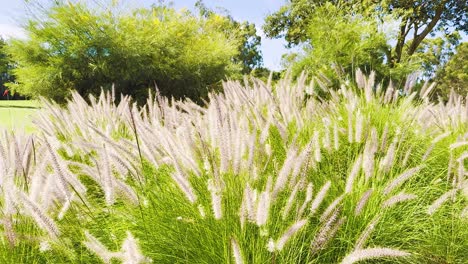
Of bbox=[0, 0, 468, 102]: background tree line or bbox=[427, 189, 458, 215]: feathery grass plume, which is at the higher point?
bbox=[0, 0, 468, 102]: background tree line

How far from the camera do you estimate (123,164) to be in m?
1.60

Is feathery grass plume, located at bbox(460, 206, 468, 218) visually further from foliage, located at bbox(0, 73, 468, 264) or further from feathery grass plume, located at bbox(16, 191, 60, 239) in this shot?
feathery grass plume, located at bbox(16, 191, 60, 239)

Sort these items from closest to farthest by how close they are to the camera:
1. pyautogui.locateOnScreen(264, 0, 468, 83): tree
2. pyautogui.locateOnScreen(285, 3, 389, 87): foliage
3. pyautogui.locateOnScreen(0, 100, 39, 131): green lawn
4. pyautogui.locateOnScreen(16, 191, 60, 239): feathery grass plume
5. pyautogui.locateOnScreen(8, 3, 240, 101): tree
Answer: pyautogui.locateOnScreen(16, 191, 60, 239): feathery grass plume
pyautogui.locateOnScreen(0, 100, 39, 131): green lawn
pyautogui.locateOnScreen(8, 3, 240, 101): tree
pyautogui.locateOnScreen(285, 3, 389, 87): foliage
pyautogui.locateOnScreen(264, 0, 468, 83): tree

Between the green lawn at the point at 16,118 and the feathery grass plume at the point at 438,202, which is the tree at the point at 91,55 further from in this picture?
the feathery grass plume at the point at 438,202

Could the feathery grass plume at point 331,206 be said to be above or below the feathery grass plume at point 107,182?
below

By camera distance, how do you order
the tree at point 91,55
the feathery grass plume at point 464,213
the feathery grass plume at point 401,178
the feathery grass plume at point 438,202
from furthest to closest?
the tree at point 91,55 → the feathery grass plume at point 464,213 → the feathery grass plume at point 438,202 → the feathery grass plume at point 401,178

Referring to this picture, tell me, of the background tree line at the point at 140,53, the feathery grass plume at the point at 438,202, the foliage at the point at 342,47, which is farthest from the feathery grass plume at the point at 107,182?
the foliage at the point at 342,47

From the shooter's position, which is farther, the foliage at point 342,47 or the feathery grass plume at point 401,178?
the foliage at point 342,47

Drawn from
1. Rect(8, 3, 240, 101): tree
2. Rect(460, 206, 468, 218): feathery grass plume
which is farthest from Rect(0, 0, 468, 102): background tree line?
Rect(460, 206, 468, 218): feathery grass plume

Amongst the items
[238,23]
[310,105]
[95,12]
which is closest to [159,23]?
[95,12]

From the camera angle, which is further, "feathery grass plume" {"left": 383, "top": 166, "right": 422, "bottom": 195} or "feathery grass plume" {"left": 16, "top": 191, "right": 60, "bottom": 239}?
"feathery grass plume" {"left": 383, "top": 166, "right": 422, "bottom": 195}

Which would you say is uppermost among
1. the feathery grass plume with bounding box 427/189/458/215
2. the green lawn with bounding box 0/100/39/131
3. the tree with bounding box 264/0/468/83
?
the tree with bounding box 264/0/468/83

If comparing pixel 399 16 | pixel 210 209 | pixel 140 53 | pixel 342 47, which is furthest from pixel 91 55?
pixel 399 16

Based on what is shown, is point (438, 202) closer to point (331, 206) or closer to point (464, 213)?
point (464, 213)
